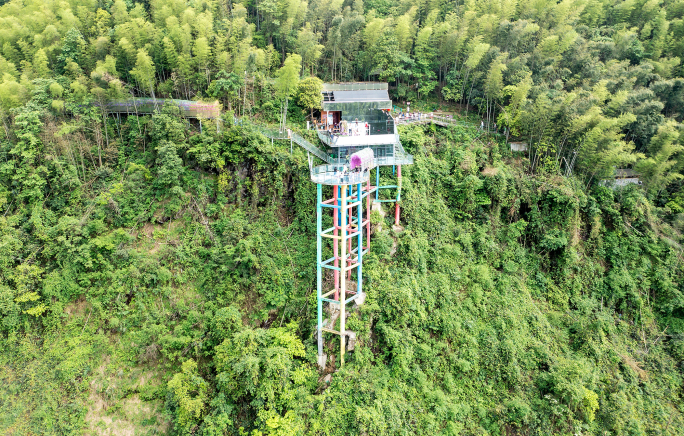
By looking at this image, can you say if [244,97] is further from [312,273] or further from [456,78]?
[456,78]

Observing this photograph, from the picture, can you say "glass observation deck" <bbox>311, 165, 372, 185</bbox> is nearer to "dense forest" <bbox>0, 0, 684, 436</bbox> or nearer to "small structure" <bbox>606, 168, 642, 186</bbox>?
"dense forest" <bbox>0, 0, 684, 436</bbox>

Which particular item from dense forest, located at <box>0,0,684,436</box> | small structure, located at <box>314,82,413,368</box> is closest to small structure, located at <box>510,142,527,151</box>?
dense forest, located at <box>0,0,684,436</box>

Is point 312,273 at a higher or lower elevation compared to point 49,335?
higher

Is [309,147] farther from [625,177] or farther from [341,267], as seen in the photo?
[625,177]

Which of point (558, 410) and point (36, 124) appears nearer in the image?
point (558, 410)

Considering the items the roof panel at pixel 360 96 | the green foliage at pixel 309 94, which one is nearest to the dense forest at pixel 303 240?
the green foliage at pixel 309 94

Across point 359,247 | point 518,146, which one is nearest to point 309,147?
point 359,247

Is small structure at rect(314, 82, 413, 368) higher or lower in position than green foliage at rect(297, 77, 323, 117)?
lower

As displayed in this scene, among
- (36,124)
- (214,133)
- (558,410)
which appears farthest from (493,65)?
(36,124)
